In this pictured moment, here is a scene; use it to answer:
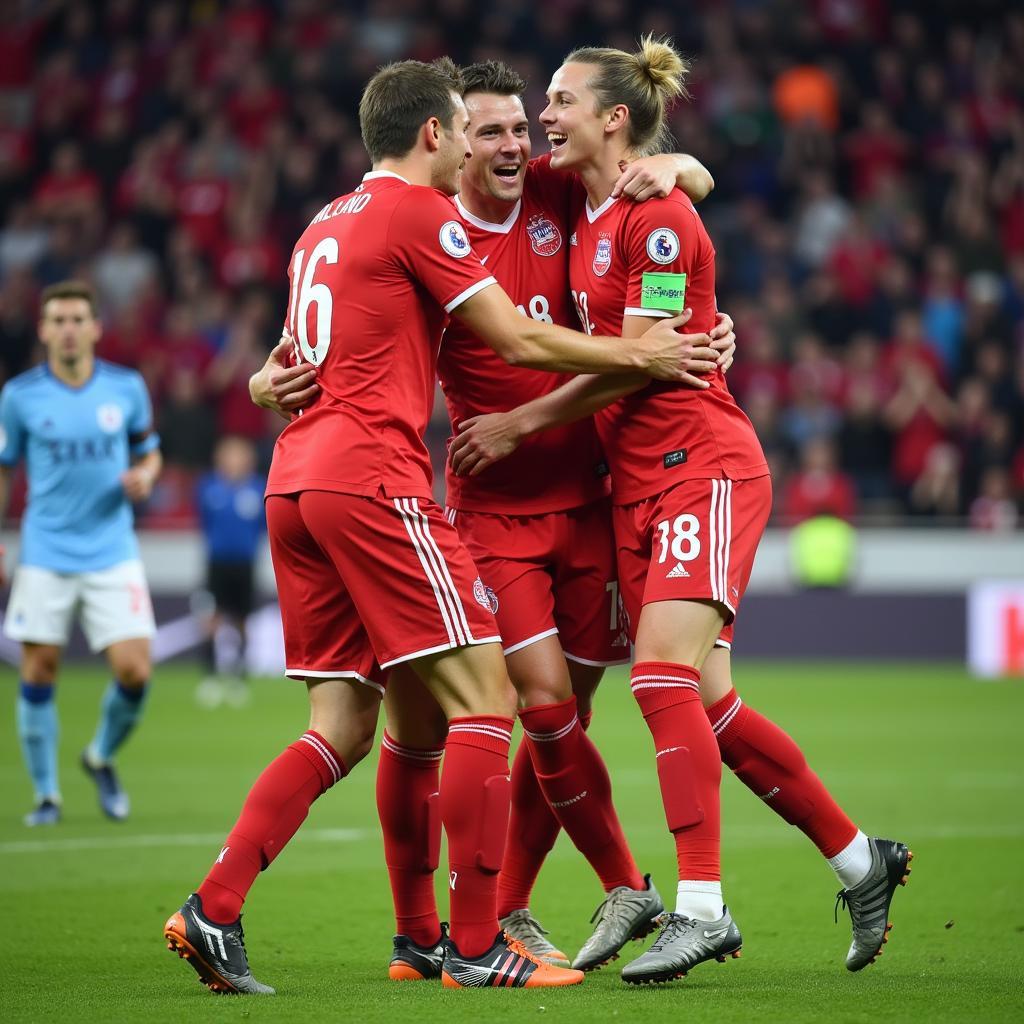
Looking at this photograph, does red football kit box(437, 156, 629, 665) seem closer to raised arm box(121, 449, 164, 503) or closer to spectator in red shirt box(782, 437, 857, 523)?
raised arm box(121, 449, 164, 503)

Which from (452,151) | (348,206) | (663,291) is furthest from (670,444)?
(348,206)

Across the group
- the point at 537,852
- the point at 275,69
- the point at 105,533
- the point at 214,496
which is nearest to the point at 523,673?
the point at 537,852

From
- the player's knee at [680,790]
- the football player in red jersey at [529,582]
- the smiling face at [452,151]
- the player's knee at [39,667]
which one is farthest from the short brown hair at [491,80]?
the player's knee at [39,667]

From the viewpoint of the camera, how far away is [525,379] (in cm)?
527

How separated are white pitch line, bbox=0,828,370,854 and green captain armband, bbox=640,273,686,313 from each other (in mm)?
3786

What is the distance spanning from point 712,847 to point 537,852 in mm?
898

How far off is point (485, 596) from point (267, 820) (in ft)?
2.81

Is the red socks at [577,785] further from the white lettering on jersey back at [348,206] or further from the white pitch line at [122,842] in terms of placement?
the white pitch line at [122,842]

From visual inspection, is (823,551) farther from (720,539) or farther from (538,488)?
(720,539)

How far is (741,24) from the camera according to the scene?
20.5 meters

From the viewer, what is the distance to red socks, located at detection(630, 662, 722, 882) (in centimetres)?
464

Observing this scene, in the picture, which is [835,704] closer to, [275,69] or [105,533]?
[105,533]

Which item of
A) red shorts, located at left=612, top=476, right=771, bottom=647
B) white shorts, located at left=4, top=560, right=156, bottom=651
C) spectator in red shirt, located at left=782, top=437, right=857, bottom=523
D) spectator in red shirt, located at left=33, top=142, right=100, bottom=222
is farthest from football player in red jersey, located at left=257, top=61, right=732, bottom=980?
spectator in red shirt, located at left=33, top=142, right=100, bottom=222

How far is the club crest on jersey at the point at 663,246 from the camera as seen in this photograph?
4.83 m
